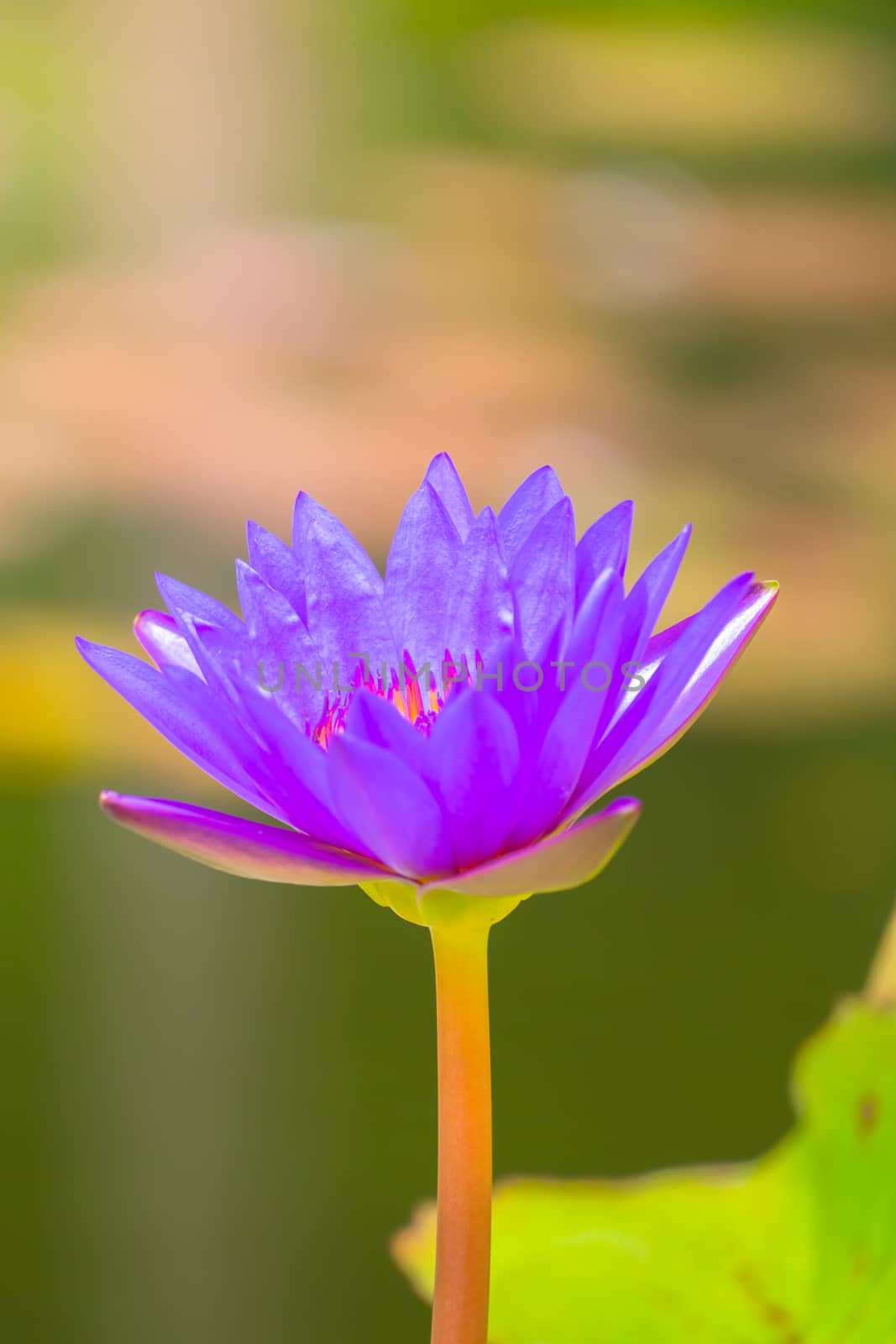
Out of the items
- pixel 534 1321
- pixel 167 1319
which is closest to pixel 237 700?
pixel 534 1321

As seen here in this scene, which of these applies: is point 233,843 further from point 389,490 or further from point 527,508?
point 389,490

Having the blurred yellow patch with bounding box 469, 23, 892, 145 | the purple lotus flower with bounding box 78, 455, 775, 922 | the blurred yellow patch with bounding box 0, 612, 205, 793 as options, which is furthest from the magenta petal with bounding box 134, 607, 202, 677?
the blurred yellow patch with bounding box 469, 23, 892, 145

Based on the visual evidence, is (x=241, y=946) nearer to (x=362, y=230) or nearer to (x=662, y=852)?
(x=662, y=852)

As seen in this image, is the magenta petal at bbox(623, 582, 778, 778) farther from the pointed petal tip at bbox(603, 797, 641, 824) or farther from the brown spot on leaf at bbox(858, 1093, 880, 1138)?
the brown spot on leaf at bbox(858, 1093, 880, 1138)

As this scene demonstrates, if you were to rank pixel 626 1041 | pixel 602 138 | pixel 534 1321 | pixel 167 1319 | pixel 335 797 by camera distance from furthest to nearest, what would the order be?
pixel 602 138
pixel 626 1041
pixel 167 1319
pixel 534 1321
pixel 335 797

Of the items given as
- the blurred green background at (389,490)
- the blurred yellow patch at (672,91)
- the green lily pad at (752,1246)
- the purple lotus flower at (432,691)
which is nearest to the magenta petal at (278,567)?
the purple lotus flower at (432,691)

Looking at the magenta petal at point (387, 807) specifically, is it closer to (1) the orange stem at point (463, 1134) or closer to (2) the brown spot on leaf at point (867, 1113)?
(1) the orange stem at point (463, 1134)

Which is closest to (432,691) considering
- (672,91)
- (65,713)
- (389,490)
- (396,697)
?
(396,697)
